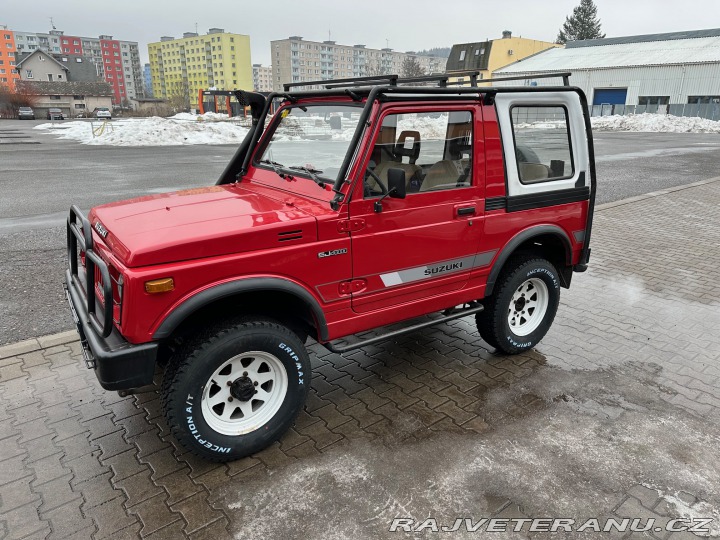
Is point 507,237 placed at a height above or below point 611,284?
above

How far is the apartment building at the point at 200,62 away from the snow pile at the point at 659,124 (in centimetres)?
8350

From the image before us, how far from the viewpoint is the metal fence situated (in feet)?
127

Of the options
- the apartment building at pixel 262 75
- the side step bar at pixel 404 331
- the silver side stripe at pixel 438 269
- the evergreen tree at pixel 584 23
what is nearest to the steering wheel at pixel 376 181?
the silver side stripe at pixel 438 269

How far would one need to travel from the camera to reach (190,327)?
316 cm

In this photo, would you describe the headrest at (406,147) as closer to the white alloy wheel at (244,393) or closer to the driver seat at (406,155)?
the driver seat at (406,155)

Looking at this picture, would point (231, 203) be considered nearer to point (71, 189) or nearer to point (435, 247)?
point (435, 247)

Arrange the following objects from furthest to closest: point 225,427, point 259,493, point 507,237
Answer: point 507,237, point 225,427, point 259,493

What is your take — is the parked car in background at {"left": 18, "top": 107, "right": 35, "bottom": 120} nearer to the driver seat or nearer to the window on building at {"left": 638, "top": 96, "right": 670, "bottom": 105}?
the window on building at {"left": 638, "top": 96, "right": 670, "bottom": 105}

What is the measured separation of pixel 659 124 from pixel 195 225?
41314mm

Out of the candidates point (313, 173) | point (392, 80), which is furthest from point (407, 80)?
point (313, 173)

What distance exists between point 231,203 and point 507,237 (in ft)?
7.10

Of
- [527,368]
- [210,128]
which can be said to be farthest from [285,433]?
[210,128]

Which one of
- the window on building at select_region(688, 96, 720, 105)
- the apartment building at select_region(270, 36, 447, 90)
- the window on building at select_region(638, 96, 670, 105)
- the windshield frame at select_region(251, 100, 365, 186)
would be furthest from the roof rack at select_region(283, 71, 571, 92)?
the apartment building at select_region(270, 36, 447, 90)

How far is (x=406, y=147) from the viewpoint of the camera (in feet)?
12.6
